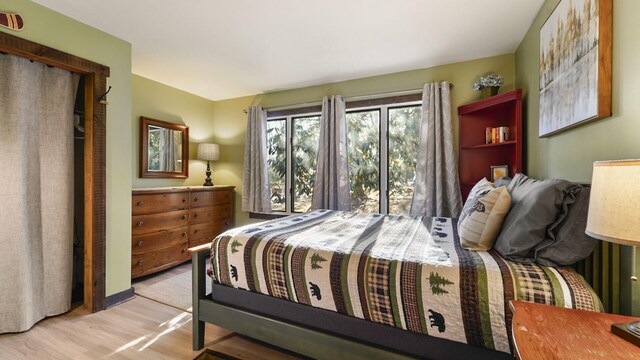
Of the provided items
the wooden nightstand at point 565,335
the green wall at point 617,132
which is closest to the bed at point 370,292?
the wooden nightstand at point 565,335

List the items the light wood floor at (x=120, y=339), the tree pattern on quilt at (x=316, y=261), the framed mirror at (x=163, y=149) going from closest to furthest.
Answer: the tree pattern on quilt at (x=316, y=261)
the light wood floor at (x=120, y=339)
the framed mirror at (x=163, y=149)

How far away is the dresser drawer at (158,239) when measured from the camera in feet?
9.76

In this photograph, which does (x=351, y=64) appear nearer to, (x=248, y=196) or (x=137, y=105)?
(x=248, y=196)

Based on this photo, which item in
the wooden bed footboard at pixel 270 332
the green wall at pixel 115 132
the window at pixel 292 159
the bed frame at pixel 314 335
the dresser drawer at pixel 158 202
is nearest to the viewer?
the bed frame at pixel 314 335

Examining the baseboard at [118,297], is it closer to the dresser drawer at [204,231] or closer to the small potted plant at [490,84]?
the dresser drawer at [204,231]

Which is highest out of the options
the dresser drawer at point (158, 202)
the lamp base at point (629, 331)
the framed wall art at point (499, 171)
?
the framed wall art at point (499, 171)

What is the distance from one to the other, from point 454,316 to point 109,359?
2.08 m

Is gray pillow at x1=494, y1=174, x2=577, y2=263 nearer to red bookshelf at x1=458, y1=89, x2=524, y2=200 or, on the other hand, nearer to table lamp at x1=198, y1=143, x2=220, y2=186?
red bookshelf at x1=458, y1=89, x2=524, y2=200

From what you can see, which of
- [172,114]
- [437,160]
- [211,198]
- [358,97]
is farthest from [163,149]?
[437,160]

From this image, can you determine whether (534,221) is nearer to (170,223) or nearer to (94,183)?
(94,183)

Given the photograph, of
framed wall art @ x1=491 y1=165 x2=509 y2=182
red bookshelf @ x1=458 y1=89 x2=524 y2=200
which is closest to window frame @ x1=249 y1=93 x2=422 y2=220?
red bookshelf @ x1=458 y1=89 x2=524 y2=200

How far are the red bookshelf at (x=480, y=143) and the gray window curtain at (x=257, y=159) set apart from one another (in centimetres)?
257

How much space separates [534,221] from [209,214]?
3677mm

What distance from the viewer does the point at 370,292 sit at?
1374 millimetres
